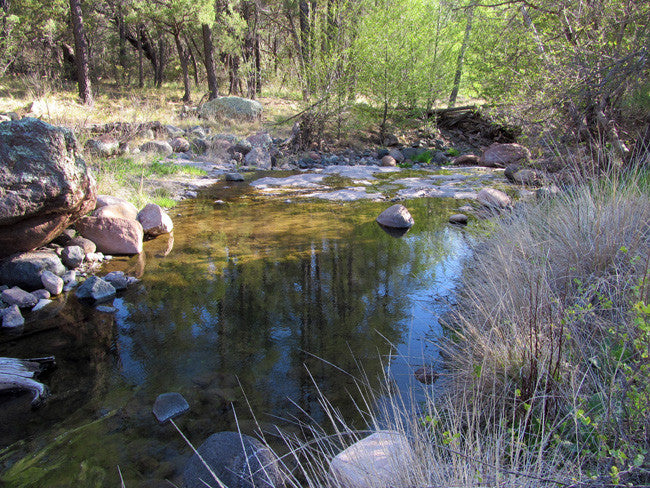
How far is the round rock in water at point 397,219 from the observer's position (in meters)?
7.46

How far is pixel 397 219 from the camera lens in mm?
7477

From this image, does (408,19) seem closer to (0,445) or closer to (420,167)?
(420,167)

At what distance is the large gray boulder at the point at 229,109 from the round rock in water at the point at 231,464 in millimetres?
16412

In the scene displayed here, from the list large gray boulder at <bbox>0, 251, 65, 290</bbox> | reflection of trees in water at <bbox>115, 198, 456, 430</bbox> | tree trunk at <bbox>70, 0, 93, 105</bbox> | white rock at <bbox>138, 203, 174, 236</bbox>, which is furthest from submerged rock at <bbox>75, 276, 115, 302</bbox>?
tree trunk at <bbox>70, 0, 93, 105</bbox>

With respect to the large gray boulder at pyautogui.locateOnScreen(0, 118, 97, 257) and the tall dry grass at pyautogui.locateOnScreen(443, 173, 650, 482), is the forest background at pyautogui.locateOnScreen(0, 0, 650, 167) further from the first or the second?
the large gray boulder at pyautogui.locateOnScreen(0, 118, 97, 257)

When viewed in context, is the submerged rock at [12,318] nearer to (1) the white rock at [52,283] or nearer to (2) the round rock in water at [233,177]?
(1) the white rock at [52,283]

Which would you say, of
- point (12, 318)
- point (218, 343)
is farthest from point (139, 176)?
point (218, 343)

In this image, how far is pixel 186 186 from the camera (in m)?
10.4

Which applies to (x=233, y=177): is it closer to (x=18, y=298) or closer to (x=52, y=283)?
(x=52, y=283)

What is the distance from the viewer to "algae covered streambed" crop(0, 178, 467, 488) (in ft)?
8.93

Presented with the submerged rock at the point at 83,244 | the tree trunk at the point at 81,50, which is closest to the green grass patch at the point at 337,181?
the submerged rock at the point at 83,244

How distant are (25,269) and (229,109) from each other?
45.7 feet

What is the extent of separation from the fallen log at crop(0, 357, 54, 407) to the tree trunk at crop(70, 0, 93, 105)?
1643 centimetres

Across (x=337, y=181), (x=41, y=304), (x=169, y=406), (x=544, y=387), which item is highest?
(x=337, y=181)
